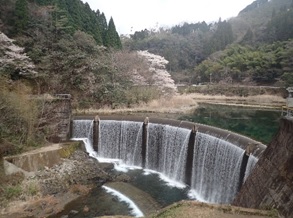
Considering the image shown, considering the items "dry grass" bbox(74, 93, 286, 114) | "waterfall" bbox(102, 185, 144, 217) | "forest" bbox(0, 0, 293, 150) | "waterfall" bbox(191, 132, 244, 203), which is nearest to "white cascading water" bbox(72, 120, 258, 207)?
"waterfall" bbox(191, 132, 244, 203)

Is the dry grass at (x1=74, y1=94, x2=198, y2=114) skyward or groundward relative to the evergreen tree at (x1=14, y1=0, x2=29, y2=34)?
groundward

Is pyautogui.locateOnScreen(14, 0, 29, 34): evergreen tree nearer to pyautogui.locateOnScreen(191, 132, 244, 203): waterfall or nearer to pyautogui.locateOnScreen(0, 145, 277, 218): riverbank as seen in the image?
pyautogui.locateOnScreen(0, 145, 277, 218): riverbank

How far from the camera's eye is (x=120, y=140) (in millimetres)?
18484

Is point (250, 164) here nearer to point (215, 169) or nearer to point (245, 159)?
point (245, 159)

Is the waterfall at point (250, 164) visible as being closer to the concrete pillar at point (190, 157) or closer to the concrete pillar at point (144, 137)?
the concrete pillar at point (190, 157)

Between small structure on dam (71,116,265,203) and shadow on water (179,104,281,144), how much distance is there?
5592 mm

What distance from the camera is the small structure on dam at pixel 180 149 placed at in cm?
1252

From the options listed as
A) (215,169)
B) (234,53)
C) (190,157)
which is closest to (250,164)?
(215,169)

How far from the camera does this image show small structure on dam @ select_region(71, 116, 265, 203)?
12.5 m

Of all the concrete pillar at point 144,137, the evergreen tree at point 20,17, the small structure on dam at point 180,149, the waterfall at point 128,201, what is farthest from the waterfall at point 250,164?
the evergreen tree at point 20,17

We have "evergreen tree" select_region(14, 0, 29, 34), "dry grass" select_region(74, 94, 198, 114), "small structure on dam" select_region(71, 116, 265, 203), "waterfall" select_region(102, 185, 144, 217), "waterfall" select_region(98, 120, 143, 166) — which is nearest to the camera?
"waterfall" select_region(102, 185, 144, 217)

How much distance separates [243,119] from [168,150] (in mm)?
11465

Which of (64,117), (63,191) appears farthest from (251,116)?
(63,191)

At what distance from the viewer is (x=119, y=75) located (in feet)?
88.8
